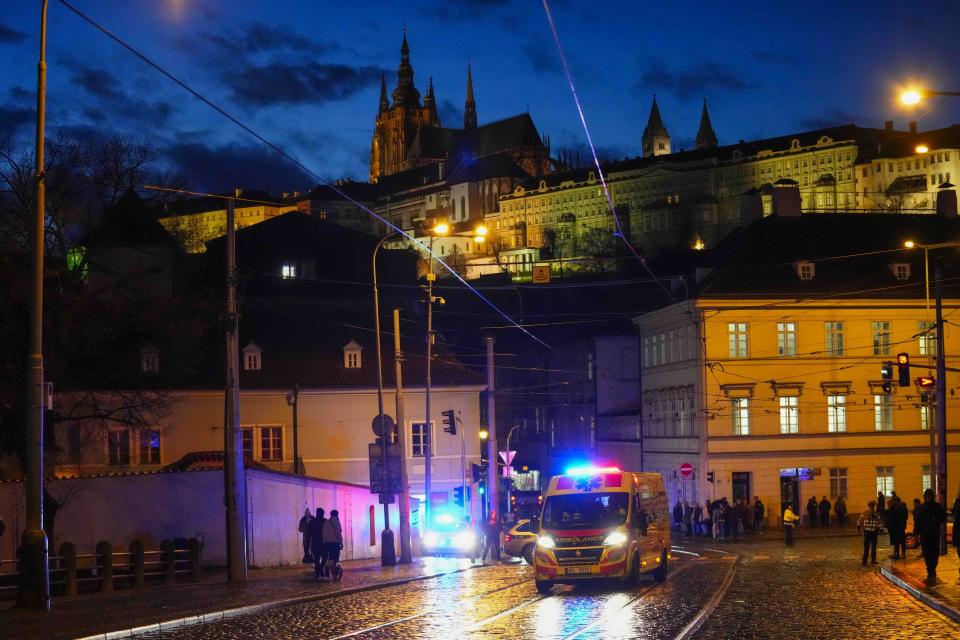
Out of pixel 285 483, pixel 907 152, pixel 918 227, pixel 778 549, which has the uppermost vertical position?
pixel 907 152

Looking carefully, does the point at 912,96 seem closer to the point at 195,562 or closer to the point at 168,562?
the point at 168,562

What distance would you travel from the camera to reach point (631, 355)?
7500 cm

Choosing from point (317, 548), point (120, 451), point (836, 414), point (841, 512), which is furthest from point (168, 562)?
point (836, 414)

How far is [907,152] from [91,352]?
15522 cm

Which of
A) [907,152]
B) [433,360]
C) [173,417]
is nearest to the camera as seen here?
[173,417]

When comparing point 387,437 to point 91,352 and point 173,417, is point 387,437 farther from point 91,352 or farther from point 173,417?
point 173,417

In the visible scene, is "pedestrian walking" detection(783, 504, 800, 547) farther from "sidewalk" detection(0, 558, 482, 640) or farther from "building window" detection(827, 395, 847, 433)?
"sidewalk" detection(0, 558, 482, 640)

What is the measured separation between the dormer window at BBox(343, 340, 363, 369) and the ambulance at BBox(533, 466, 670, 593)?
29995 mm

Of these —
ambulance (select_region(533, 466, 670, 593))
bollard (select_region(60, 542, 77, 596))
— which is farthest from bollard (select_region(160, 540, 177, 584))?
ambulance (select_region(533, 466, 670, 593))

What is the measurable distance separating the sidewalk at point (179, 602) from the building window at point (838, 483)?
97.2 feet

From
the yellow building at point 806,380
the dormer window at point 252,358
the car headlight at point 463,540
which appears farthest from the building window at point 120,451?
the yellow building at point 806,380

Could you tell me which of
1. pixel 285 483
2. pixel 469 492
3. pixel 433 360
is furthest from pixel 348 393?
pixel 285 483

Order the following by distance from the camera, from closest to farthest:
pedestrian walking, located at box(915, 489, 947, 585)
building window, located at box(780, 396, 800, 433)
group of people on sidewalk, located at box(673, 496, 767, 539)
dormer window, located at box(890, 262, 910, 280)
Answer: pedestrian walking, located at box(915, 489, 947, 585)
group of people on sidewalk, located at box(673, 496, 767, 539)
building window, located at box(780, 396, 800, 433)
dormer window, located at box(890, 262, 910, 280)

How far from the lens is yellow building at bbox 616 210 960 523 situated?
5784 centimetres
